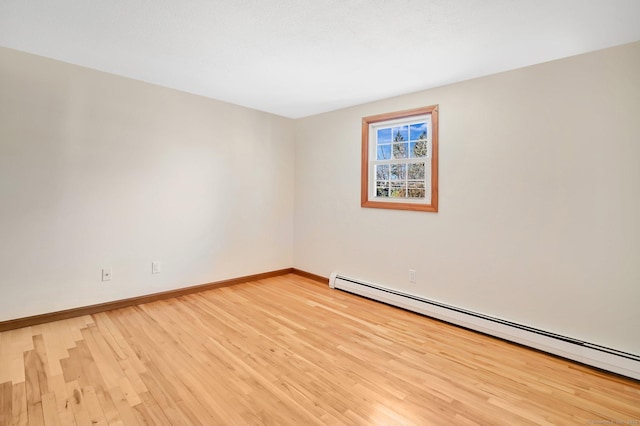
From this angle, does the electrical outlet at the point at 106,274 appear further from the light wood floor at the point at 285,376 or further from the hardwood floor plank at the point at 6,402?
the hardwood floor plank at the point at 6,402

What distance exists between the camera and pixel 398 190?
11.7 ft

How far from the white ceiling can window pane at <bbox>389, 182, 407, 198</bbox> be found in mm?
1092

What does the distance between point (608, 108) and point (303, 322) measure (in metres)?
3.01

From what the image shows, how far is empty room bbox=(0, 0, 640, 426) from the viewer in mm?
1845

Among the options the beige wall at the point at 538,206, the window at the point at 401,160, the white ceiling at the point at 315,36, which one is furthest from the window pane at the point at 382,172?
the white ceiling at the point at 315,36

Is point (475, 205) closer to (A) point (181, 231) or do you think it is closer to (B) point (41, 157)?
(A) point (181, 231)

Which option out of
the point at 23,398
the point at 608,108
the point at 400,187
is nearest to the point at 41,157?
the point at 23,398

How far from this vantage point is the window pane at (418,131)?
3.33m

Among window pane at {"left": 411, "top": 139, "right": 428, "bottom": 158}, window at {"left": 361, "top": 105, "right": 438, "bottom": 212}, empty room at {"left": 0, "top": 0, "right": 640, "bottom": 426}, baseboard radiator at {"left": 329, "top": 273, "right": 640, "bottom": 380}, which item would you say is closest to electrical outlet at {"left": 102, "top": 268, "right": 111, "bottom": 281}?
empty room at {"left": 0, "top": 0, "right": 640, "bottom": 426}

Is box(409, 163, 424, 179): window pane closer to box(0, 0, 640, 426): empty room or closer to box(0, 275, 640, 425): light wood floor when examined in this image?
box(0, 0, 640, 426): empty room

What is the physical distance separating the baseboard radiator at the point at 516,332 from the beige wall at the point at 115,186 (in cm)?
195

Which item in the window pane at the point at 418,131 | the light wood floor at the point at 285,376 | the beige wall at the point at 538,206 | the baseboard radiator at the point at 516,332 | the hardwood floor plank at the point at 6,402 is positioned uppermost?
the window pane at the point at 418,131

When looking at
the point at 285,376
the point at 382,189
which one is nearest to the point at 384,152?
the point at 382,189

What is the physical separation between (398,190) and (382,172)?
333mm
